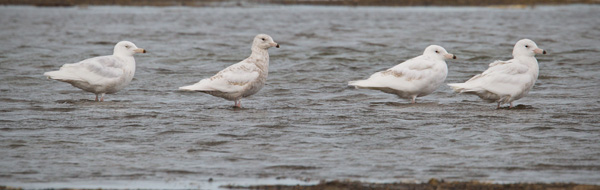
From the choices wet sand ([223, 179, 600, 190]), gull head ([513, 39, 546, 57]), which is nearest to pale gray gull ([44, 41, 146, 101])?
gull head ([513, 39, 546, 57])

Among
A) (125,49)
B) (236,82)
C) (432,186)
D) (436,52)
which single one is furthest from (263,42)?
(432,186)

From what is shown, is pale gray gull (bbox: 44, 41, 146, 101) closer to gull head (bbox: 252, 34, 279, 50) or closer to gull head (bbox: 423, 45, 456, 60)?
gull head (bbox: 252, 34, 279, 50)

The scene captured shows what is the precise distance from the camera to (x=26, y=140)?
9.80 meters

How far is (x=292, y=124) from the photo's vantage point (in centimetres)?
1119

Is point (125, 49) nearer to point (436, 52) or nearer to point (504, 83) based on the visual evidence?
point (436, 52)

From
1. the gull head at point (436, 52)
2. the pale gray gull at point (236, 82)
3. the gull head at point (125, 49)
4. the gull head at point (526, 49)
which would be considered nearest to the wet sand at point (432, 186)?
the pale gray gull at point (236, 82)

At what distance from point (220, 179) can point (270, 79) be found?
9824 mm

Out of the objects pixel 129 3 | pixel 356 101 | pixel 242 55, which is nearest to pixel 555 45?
pixel 242 55

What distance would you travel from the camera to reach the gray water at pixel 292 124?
8.06m

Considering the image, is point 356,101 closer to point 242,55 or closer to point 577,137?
point 577,137

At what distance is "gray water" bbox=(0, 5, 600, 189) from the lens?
8.06 metres

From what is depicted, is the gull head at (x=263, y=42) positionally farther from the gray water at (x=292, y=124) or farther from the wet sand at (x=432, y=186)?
the wet sand at (x=432, y=186)

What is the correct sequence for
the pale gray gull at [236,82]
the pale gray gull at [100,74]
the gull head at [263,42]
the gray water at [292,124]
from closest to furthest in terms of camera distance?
the gray water at [292,124], the pale gray gull at [236,82], the pale gray gull at [100,74], the gull head at [263,42]

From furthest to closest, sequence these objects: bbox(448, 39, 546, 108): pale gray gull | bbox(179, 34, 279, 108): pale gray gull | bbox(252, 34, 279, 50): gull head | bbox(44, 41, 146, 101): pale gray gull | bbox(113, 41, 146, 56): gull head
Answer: bbox(113, 41, 146, 56): gull head, bbox(252, 34, 279, 50): gull head, bbox(44, 41, 146, 101): pale gray gull, bbox(179, 34, 279, 108): pale gray gull, bbox(448, 39, 546, 108): pale gray gull
